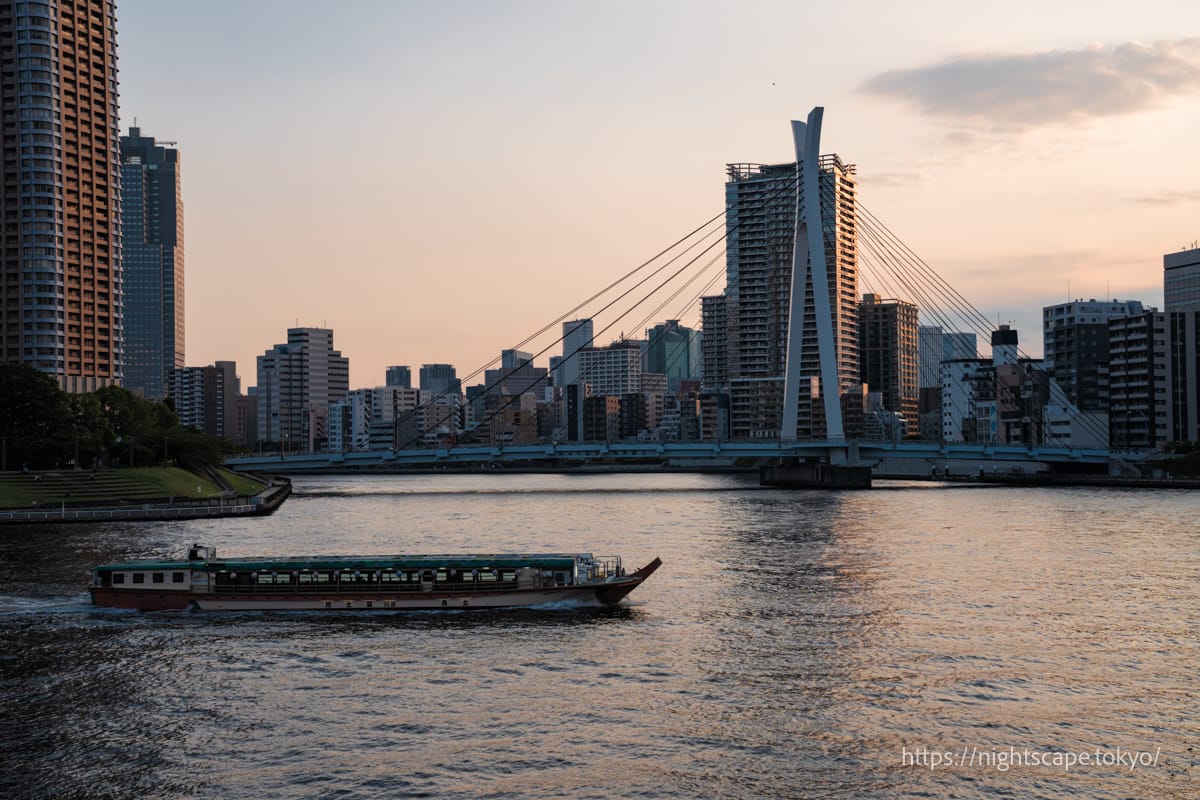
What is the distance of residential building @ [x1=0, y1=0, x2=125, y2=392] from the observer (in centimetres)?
13312

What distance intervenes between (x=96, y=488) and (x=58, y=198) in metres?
57.1

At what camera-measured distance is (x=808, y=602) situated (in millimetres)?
45219

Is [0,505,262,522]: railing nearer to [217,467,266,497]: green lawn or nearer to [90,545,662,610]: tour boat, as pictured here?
[217,467,266,497]: green lawn

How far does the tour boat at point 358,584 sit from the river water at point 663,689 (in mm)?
802

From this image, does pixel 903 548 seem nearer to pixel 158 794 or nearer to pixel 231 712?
pixel 231 712

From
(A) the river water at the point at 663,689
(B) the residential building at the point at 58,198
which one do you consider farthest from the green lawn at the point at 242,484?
(A) the river water at the point at 663,689

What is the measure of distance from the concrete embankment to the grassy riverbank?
1.46 metres

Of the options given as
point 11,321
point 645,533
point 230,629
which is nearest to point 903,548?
point 645,533

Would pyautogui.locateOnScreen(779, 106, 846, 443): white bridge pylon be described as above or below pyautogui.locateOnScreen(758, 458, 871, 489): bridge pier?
above

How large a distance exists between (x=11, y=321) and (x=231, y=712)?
391 feet

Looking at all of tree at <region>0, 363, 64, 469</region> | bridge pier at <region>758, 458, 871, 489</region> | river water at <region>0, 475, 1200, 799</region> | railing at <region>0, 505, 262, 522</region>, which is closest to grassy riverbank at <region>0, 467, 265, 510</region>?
railing at <region>0, 505, 262, 522</region>

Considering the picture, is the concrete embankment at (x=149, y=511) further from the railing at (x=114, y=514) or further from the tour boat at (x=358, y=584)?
the tour boat at (x=358, y=584)

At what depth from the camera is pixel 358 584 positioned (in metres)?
44.8

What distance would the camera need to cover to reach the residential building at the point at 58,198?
133125 mm
